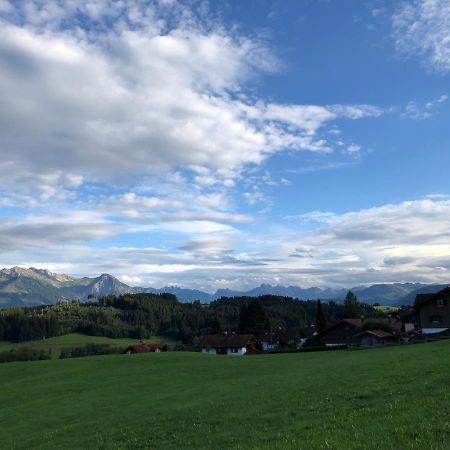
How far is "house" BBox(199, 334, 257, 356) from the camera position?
13775 centimetres

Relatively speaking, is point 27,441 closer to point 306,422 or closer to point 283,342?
point 306,422

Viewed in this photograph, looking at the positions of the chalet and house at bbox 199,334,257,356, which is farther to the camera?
house at bbox 199,334,257,356

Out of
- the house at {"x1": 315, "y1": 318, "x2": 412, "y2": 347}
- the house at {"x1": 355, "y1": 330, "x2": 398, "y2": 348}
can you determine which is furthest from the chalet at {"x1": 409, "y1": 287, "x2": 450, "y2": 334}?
the house at {"x1": 315, "y1": 318, "x2": 412, "y2": 347}

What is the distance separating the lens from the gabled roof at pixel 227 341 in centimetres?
13875

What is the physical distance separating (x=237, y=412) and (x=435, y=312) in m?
88.7

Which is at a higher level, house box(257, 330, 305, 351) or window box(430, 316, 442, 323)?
window box(430, 316, 442, 323)

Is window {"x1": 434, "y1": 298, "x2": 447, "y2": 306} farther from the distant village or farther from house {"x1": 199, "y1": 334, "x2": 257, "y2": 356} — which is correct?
house {"x1": 199, "y1": 334, "x2": 257, "y2": 356}

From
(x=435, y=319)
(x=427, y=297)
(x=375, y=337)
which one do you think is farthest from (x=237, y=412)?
(x=427, y=297)

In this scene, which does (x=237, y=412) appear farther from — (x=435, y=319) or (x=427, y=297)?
(x=427, y=297)

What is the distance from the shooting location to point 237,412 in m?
24.5

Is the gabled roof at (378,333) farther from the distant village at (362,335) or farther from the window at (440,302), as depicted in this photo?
the window at (440,302)

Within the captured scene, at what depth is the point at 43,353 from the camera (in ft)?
574

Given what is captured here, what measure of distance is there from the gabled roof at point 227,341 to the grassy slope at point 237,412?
8549 centimetres

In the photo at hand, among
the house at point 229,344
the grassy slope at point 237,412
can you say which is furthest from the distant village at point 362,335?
the grassy slope at point 237,412
